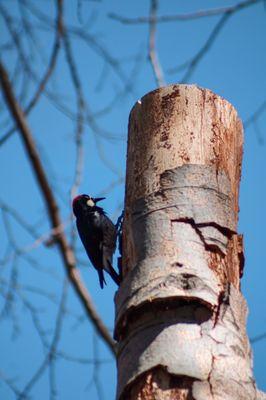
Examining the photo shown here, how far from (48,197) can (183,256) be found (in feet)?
3.24

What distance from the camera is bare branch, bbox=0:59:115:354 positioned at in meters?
1.66

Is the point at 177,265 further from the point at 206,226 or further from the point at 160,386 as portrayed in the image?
the point at 160,386

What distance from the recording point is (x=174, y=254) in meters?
2.57

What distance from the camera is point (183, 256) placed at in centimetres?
257

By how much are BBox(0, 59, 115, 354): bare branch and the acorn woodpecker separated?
3255mm

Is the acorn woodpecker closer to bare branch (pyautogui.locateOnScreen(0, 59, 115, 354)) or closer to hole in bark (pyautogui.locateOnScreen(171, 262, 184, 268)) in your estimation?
hole in bark (pyautogui.locateOnScreen(171, 262, 184, 268))

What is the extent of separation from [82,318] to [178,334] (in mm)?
853

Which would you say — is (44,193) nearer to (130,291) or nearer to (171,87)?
(130,291)

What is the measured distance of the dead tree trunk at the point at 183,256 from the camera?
2.28 metres

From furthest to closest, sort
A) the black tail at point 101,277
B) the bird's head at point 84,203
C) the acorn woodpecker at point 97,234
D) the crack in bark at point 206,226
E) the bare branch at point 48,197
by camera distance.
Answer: the bird's head at point 84,203, the acorn woodpecker at point 97,234, the black tail at point 101,277, the crack in bark at point 206,226, the bare branch at point 48,197

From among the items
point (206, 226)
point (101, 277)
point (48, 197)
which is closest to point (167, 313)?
point (206, 226)

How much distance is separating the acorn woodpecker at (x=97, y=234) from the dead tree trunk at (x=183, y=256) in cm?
201

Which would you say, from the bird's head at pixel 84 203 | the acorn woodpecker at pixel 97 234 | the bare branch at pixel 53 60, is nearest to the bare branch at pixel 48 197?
the bare branch at pixel 53 60

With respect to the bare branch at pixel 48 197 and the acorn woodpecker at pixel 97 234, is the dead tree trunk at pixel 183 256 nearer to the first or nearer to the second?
the bare branch at pixel 48 197
